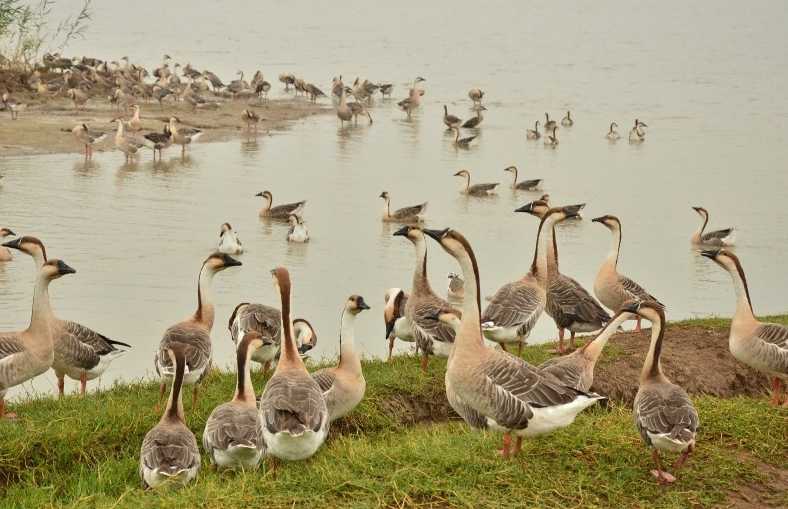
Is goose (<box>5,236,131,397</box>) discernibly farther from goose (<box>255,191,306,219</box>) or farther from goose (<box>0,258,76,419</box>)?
goose (<box>255,191,306,219</box>)

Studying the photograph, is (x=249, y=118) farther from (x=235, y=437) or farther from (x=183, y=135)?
(x=235, y=437)

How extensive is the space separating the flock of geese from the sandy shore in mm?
16163

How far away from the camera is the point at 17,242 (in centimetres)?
1120

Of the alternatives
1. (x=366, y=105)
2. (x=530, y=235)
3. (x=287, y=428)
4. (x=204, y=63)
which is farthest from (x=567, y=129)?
(x=287, y=428)

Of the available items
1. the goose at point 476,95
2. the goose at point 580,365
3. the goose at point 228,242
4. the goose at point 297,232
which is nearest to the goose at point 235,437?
the goose at point 580,365

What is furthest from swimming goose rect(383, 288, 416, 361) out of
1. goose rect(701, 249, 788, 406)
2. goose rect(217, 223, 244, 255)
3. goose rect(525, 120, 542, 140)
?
goose rect(525, 120, 542, 140)

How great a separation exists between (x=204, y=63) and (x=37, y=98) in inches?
634

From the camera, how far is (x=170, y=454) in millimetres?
7781

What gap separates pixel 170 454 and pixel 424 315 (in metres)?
4.04

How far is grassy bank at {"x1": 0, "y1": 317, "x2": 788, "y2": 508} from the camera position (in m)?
7.18

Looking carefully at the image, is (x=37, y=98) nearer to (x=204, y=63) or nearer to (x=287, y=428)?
(x=204, y=63)

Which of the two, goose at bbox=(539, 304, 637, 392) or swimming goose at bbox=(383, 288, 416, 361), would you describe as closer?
goose at bbox=(539, 304, 637, 392)

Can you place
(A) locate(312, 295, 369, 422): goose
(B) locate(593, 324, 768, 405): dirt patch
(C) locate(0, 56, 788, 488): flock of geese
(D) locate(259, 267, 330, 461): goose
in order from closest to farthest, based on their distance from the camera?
(C) locate(0, 56, 788, 488): flock of geese
(D) locate(259, 267, 330, 461): goose
(A) locate(312, 295, 369, 422): goose
(B) locate(593, 324, 768, 405): dirt patch

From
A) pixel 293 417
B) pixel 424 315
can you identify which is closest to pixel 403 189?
pixel 424 315
